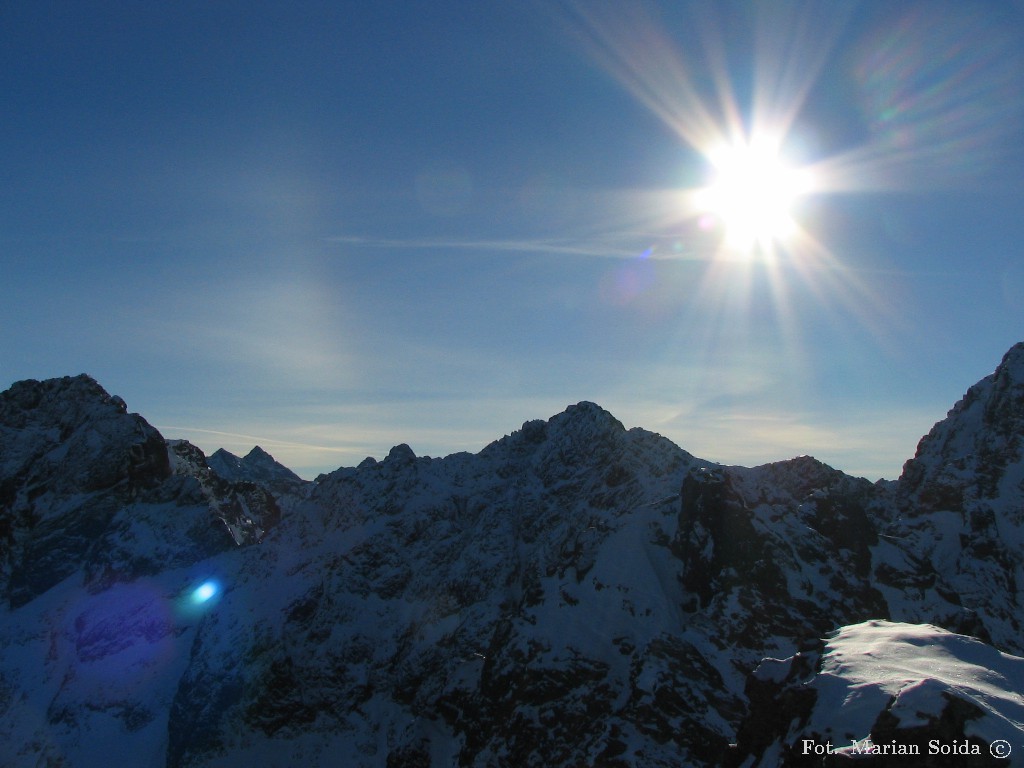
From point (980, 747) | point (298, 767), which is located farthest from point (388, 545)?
point (980, 747)

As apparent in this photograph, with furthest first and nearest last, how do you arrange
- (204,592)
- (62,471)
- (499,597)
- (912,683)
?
(62,471), (204,592), (499,597), (912,683)

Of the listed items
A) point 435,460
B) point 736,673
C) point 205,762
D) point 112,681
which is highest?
point 435,460

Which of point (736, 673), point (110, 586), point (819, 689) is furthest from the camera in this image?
point (110, 586)

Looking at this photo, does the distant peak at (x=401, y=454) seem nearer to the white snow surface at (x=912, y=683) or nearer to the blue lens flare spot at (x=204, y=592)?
the blue lens flare spot at (x=204, y=592)

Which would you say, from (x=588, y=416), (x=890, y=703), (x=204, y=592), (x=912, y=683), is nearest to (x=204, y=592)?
(x=204, y=592)

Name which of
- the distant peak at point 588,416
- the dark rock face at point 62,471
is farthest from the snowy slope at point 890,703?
the dark rock face at point 62,471

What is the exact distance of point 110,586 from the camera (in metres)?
125

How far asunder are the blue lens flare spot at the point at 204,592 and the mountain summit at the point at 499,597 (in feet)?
1.93

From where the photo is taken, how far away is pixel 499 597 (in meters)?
105

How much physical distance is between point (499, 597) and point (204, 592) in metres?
53.1

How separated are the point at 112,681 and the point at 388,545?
154 ft

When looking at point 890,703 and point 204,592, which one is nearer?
point 890,703

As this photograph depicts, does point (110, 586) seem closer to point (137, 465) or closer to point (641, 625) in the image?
point (137, 465)

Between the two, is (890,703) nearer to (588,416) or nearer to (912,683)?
(912,683)
